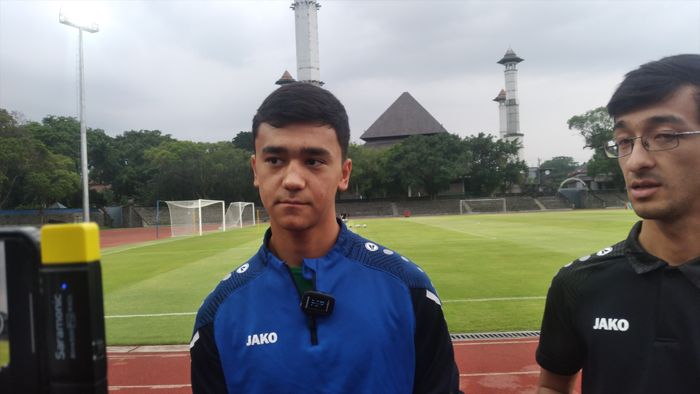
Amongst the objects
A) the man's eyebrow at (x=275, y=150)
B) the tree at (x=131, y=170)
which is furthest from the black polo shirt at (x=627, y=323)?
the tree at (x=131, y=170)

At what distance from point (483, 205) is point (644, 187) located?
5199cm

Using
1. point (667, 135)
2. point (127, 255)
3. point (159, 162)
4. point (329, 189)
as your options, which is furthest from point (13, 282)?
point (159, 162)

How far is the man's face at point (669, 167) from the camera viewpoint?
1634 mm

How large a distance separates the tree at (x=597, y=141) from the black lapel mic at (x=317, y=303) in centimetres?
5560

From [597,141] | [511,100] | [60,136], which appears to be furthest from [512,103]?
[60,136]

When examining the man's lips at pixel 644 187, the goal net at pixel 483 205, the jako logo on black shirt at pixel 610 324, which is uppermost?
the man's lips at pixel 644 187

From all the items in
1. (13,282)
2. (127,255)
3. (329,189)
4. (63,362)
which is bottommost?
(127,255)

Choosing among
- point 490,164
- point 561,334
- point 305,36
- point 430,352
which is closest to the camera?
point 430,352

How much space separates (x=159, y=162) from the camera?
46.5 meters

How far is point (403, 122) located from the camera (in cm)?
6462

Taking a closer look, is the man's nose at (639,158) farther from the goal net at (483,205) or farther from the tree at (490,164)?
the tree at (490,164)

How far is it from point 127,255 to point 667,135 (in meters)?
17.2

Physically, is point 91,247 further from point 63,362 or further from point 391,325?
point 391,325

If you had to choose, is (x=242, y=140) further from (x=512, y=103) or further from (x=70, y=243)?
(x=70, y=243)
